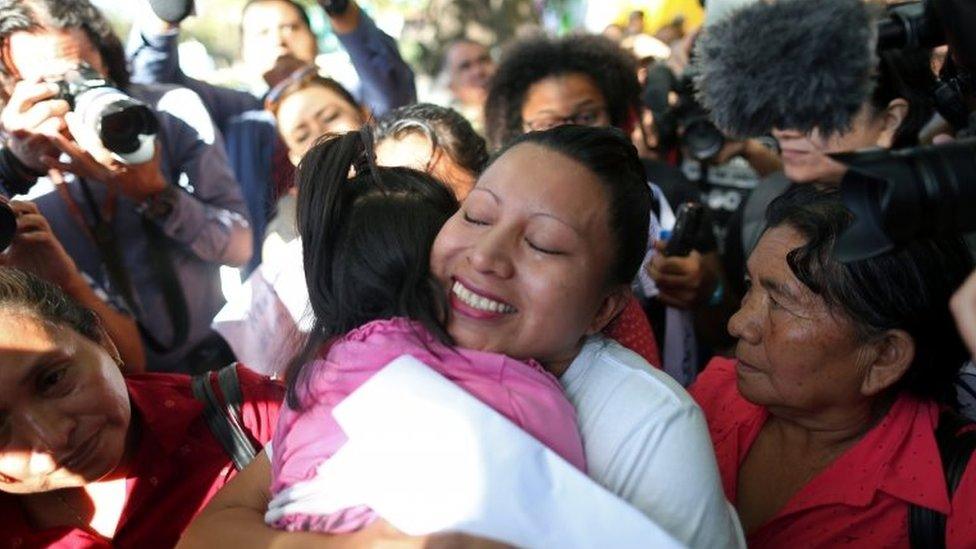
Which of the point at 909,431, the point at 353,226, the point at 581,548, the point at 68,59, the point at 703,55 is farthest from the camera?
the point at 68,59

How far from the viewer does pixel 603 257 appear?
1.49 metres

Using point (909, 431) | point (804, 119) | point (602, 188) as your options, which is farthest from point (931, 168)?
point (909, 431)

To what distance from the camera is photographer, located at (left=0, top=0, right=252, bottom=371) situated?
224cm

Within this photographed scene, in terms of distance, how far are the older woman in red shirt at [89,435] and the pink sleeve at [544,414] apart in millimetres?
635

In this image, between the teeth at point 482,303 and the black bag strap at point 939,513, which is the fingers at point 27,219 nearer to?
the teeth at point 482,303

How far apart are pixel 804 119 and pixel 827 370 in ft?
1.58

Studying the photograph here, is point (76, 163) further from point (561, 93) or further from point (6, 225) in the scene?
point (561, 93)

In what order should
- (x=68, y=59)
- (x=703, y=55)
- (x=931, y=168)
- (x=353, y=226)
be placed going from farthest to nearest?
(x=68, y=59) → (x=703, y=55) → (x=353, y=226) → (x=931, y=168)

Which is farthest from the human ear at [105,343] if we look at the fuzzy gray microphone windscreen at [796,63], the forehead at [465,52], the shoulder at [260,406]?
the forehead at [465,52]

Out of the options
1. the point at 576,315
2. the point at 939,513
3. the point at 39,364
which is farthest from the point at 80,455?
the point at 939,513

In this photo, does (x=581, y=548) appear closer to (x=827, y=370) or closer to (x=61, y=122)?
(x=827, y=370)

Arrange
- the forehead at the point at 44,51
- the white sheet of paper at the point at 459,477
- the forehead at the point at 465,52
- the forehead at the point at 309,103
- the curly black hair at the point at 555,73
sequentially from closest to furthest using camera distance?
1. the white sheet of paper at the point at 459,477
2. the forehead at the point at 44,51
3. the curly black hair at the point at 555,73
4. the forehead at the point at 309,103
5. the forehead at the point at 465,52

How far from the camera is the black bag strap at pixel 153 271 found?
2.54 metres

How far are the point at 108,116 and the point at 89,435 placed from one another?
93 centimetres
